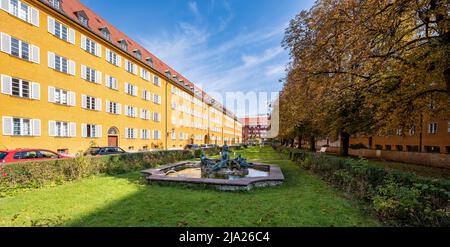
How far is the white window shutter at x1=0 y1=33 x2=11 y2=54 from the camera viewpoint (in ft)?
51.2

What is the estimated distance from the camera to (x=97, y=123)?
24.5 m

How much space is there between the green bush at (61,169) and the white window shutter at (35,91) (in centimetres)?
1045

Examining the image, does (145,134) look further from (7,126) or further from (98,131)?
(7,126)

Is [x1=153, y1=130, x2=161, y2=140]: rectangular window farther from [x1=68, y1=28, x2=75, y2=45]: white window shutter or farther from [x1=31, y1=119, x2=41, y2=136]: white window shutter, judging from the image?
[x1=31, y1=119, x2=41, y2=136]: white window shutter

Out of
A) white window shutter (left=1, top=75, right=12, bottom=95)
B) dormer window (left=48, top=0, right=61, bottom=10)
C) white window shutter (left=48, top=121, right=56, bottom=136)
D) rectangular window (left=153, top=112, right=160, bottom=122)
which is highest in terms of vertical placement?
dormer window (left=48, top=0, right=61, bottom=10)

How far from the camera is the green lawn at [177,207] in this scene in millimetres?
5273

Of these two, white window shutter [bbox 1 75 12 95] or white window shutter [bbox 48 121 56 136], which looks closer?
white window shutter [bbox 1 75 12 95]

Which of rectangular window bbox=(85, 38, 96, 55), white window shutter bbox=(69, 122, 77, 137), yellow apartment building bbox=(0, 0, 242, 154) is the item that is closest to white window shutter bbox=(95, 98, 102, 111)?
yellow apartment building bbox=(0, 0, 242, 154)

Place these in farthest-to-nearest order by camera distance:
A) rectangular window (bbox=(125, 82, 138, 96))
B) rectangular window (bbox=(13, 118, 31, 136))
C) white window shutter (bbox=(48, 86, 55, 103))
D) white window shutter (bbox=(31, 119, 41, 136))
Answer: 1. rectangular window (bbox=(125, 82, 138, 96))
2. white window shutter (bbox=(48, 86, 55, 103))
3. white window shutter (bbox=(31, 119, 41, 136))
4. rectangular window (bbox=(13, 118, 31, 136))

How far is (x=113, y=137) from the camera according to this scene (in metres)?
27.3

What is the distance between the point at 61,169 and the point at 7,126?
993 cm

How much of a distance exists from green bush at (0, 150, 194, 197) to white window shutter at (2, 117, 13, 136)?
9081mm

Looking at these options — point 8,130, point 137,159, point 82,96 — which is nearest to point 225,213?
point 137,159

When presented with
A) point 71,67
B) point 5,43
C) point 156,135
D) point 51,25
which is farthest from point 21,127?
point 156,135
